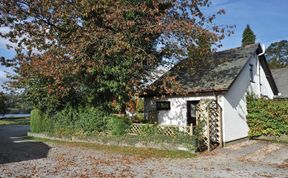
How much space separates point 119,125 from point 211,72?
23.0 feet

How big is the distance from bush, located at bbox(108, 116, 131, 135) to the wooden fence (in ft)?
1.28

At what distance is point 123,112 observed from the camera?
57.9 feet

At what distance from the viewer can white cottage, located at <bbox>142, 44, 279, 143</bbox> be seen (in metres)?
15.6

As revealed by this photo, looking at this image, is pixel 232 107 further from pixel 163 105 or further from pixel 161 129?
pixel 161 129

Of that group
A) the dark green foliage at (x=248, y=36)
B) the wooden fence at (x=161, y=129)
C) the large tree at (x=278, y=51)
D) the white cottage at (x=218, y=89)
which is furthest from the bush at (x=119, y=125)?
the large tree at (x=278, y=51)

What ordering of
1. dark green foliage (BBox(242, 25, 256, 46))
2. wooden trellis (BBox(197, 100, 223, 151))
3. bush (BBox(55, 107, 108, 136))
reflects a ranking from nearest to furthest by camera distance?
wooden trellis (BBox(197, 100, 223, 151)) → bush (BBox(55, 107, 108, 136)) → dark green foliage (BBox(242, 25, 256, 46))

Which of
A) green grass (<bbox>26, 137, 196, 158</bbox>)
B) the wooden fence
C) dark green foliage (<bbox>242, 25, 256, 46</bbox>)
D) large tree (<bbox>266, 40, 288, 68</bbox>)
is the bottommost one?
green grass (<bbox>26, 137, 196, 158</bbox>)

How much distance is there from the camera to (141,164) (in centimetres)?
1069

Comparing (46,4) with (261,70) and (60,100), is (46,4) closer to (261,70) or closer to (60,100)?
(60,100)

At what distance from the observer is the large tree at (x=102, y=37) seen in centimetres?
1460

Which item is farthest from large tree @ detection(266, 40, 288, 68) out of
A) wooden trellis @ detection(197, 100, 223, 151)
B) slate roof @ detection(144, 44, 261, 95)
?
wooden trellis @ detection(197, 100, 223, 151)

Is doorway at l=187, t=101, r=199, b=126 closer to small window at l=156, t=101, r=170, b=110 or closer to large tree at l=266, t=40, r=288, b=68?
small window at l=156, t=101, r=170, b=110

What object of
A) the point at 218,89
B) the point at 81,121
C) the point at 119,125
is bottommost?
the point at 119,125

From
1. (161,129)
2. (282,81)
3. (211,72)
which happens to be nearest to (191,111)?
(211,72)
